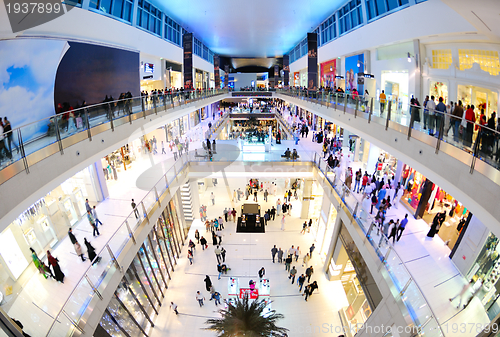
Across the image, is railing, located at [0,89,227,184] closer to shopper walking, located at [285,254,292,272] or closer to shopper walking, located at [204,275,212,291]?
shopper walking, located at [204,275,212,291]

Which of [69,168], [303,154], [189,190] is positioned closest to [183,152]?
[189,190]

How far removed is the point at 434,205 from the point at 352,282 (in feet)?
14.1

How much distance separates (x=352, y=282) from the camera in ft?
33.8

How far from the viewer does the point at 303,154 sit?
1529 centimetres

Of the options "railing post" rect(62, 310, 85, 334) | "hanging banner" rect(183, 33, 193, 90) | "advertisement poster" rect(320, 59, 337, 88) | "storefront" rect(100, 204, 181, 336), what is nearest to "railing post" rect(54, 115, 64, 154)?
"railing post" rect(62, 310, 85, 334)

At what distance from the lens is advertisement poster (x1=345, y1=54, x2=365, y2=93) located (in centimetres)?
1675

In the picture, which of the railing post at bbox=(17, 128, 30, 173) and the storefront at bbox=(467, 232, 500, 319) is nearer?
the railing post at bbox=(17, 128, 30, 173)

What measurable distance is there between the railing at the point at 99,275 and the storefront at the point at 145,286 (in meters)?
1.00

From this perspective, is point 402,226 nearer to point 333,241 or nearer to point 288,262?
point 333,241

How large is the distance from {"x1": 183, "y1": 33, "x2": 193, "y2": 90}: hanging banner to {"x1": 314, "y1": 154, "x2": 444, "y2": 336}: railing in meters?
18.1

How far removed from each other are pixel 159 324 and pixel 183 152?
838 centimetres

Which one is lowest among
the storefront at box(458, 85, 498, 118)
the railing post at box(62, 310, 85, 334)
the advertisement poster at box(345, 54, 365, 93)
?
the railing post at box(62, 310, 85, 334)

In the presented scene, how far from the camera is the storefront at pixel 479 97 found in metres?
7.71

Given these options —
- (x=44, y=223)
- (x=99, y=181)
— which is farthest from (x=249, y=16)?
(x=44, y=223)
